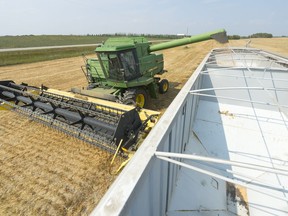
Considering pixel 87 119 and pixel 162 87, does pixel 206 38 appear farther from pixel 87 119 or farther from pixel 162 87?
pixel 87 119

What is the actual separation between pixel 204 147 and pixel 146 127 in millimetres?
1342

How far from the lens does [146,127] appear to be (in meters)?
4.25

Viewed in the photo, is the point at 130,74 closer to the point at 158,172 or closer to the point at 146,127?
the point at 146,127

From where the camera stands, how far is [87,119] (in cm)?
445

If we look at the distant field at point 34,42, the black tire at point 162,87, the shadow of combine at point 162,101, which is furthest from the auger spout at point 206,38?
the distant field at point 34,42

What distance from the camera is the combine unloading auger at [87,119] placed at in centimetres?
391

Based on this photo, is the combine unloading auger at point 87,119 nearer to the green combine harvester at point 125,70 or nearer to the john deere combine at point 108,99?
the john deere combine at point 108,99

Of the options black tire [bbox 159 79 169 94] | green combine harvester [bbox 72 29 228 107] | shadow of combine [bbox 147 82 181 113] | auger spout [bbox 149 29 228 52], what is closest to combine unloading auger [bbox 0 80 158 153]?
green combine harvester [bbox 72 29 228 107]

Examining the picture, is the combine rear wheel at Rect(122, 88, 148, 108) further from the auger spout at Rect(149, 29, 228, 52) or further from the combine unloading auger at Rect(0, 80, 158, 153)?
the auger spout at Rect(149, 29, 228, 52)

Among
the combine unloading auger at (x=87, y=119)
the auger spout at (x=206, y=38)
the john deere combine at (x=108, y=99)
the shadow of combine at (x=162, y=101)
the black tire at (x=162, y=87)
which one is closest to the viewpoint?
the combine unloading auger at (x=87, y=119)

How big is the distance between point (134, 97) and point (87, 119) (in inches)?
83.4

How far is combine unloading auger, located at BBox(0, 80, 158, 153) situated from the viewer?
391cm

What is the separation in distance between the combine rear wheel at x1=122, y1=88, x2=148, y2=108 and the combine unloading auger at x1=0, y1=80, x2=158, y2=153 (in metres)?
1.07

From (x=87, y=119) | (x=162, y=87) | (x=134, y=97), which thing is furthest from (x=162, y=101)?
(x=87, y=119)
